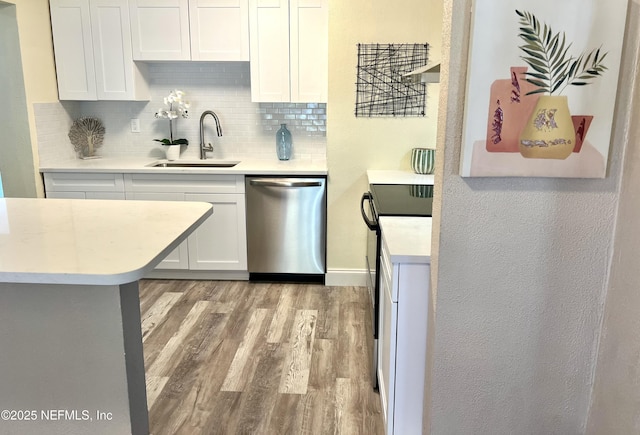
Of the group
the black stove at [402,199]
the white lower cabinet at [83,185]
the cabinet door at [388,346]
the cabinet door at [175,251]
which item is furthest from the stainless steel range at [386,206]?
the white lower cabinet at [83,185]

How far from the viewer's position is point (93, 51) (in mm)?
3916

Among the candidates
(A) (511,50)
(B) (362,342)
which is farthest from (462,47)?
(B) (362,342)

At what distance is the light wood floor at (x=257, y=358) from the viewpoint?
7.70ft

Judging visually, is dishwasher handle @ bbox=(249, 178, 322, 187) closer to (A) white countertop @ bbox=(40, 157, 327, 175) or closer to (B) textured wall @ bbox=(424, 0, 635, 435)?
(A) white countertop @ bbox=(40, 157, 327, 175)

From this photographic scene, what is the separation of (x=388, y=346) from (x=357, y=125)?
80.1 inches

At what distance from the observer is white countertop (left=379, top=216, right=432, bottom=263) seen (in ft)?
6.02

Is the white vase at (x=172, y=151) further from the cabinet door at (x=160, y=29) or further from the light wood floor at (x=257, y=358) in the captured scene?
the light wood floor at (x=257, y=358)

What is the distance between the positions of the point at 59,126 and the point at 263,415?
299 centimetres

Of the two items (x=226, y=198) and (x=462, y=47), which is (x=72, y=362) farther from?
(x=226, y=198)

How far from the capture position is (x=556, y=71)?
1.50 m

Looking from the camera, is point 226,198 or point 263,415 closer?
point 263,415

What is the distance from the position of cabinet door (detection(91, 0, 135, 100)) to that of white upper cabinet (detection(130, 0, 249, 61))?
85mm

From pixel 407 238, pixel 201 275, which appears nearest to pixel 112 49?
pixel 201 275

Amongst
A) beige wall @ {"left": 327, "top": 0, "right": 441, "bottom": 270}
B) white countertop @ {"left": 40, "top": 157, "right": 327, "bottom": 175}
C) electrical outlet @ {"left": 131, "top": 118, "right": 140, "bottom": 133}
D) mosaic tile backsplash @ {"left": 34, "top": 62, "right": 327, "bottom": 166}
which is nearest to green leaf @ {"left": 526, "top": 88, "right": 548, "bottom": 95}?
beige wall @ {"left": 327, "top": 0, "right": 441, "bottom": 270}
